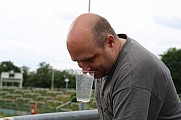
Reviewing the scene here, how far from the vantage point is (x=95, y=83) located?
2141 mm

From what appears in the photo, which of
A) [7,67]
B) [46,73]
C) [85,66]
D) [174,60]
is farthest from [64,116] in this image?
→ [7,67]

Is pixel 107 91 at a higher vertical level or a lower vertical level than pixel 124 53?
lower

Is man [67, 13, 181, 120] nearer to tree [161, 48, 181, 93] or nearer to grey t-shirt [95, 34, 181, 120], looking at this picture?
grey t-shirt [95, 34, 181, 120]

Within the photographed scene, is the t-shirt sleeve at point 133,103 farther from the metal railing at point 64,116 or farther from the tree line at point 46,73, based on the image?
the tree line at point 46,73

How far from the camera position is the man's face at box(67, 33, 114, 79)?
171cm

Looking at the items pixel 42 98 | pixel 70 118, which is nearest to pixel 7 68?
pixel 42 98

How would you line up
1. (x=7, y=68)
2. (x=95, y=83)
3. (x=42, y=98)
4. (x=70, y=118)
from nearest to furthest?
(x=95, y=83) → (x=70, y=118) → (x=42, y=98) → (x=7, y=68)

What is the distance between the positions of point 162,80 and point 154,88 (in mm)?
62

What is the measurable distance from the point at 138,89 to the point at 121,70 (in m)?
0.12

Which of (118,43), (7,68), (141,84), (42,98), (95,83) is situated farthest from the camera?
(7,68)

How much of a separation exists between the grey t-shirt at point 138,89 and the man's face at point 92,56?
0.17 feet

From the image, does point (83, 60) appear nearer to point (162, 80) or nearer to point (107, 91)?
point (107, 91)

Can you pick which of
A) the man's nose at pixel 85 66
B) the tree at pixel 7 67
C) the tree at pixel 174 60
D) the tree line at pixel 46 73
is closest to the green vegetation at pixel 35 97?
the tree line at pixel 46 73

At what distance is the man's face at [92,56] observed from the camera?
5.60 ft
